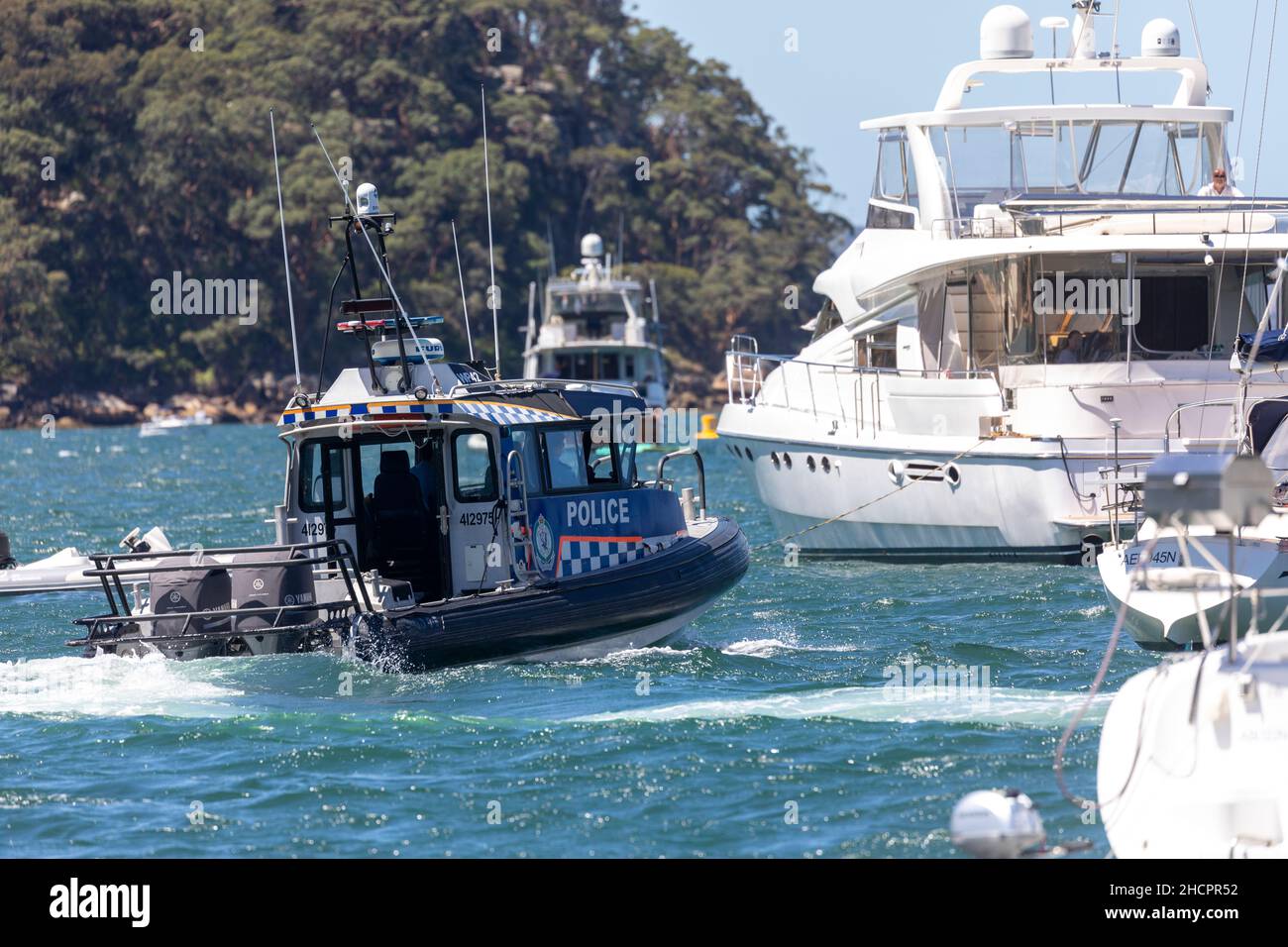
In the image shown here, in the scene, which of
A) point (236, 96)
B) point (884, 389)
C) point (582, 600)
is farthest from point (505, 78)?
point (582, 600)

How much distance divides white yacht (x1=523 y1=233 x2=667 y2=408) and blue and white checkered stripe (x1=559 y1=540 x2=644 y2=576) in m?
46.5

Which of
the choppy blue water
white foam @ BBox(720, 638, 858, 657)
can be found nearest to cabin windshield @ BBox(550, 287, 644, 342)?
the choppy blue water

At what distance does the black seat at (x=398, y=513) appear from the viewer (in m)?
14.7

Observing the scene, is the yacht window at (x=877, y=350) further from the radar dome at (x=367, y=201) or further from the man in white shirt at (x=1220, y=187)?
the radar dome at (x=367, y=201)

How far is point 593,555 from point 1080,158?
482 inches

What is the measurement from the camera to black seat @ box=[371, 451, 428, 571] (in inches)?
578

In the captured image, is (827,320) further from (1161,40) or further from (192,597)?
(192,597)

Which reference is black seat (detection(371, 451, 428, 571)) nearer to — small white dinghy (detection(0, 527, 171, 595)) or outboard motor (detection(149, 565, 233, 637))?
outboard motor (detection(149, 565, 233, 637))

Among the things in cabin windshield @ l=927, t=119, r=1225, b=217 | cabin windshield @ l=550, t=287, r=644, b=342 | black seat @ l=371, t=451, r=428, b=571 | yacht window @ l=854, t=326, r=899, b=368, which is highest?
cabin windshield @ l=927, t=119, r=1225, b=217

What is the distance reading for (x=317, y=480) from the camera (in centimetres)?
1491

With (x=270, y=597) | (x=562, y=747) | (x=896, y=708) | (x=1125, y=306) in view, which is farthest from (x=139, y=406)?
(x=562, y=747)

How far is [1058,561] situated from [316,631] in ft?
32.5

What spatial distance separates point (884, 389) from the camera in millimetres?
22828

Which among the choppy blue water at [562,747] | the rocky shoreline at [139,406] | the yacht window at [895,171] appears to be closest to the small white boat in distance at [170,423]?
the rocky shoreline at [139,406]
